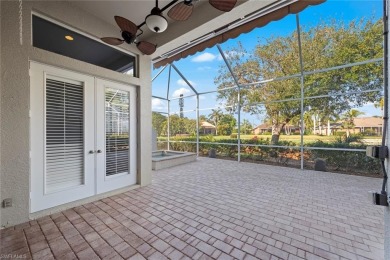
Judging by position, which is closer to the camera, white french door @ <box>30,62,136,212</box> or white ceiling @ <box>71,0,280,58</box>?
white french door @ <box>30,62,136,212</box>

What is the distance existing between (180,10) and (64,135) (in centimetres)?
265

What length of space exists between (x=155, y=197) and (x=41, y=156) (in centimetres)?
195

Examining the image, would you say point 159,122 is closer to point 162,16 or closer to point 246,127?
point 246,127

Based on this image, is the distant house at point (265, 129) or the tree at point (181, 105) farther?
the tree at point (181, 105)

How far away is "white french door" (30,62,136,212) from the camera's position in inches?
Answer: 107

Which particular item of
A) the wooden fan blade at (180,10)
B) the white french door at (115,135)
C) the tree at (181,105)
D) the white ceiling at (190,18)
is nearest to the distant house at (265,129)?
the tree at (181,105)

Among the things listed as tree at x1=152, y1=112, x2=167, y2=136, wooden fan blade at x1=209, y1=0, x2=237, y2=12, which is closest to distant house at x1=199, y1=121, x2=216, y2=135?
tree at x1=152, y1=112, x2=167, y2=136

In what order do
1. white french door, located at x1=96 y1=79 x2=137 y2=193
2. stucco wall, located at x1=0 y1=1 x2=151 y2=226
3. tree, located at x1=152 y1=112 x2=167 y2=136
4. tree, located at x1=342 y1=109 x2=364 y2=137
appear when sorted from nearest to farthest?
stucco wall, located at x1=0 y1=1 x2=151 y2=226
white french door, located at x1=96 y1=79 x2=137 y2=193
tree, located at x1=342 y1=109 x2=364 y2=137
tree, located at x1=152 y1=112 x2=167 y2=136

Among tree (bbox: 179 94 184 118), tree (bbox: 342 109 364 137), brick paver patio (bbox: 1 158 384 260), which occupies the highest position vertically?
tree (bbox: 179 94 184 118)

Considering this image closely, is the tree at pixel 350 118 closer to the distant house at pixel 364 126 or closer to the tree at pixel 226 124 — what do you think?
the distant house at pixel 364 126

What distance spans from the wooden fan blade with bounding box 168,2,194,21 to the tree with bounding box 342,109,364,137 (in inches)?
252

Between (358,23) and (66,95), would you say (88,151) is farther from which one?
(358,23)

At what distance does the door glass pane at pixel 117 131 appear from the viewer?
3.59m

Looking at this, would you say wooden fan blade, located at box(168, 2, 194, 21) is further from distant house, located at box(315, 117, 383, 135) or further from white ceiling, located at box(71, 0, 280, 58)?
distant house, located at box(315, 117, 383, 135)
